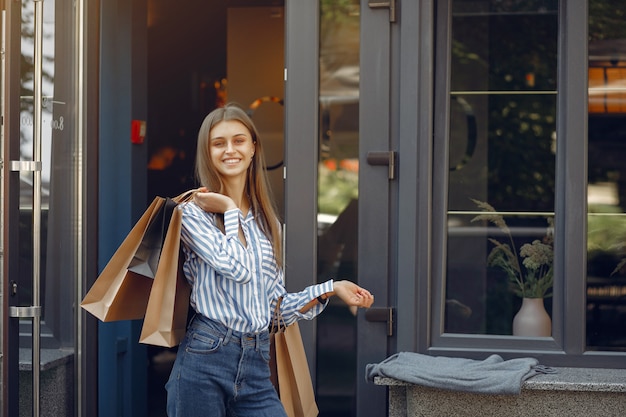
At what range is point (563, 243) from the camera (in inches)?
166

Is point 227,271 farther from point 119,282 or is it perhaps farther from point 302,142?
point 302,142

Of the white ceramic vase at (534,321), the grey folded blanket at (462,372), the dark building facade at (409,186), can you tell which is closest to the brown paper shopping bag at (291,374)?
the grey folded blanket at (462,372)

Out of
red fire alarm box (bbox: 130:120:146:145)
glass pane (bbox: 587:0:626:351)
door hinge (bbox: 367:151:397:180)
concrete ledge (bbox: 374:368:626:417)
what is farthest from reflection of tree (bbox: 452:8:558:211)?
red fire alarm box (bbox: 130:120:146:145)

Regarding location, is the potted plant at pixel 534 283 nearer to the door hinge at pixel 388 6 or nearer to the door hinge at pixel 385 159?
the door hinge at pixel 385 159

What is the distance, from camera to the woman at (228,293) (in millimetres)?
2953

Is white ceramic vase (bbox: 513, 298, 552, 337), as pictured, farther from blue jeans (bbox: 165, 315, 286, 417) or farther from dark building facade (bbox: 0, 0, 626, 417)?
blue jeans (bbox: 165, 315, 286, 417)

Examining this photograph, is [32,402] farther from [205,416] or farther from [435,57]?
[435,57]

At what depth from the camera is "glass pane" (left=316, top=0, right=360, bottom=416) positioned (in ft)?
14.4

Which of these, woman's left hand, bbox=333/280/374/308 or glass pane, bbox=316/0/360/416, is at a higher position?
glass pane, bbox=316/0/360/416

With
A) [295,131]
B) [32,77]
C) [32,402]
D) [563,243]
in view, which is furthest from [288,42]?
[32,402]

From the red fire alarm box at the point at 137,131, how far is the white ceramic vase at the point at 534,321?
2.29 metres

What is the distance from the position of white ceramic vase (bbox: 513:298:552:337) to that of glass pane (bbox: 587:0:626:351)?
0.58 feet

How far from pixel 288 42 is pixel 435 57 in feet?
2.12

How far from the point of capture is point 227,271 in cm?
288
